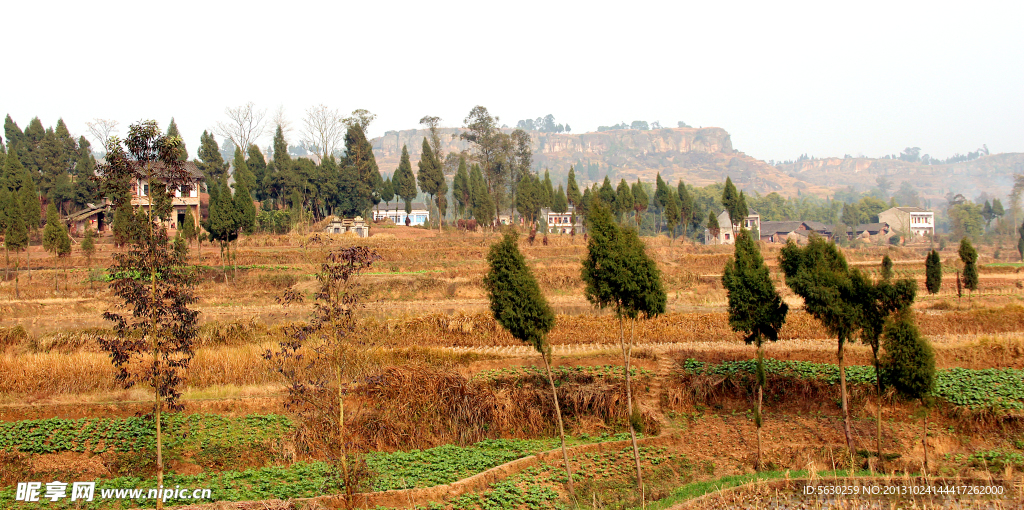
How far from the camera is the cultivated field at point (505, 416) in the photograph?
10672 mm

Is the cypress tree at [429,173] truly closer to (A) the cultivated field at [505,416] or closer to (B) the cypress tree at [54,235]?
(B) the cypress tree at [54,235]

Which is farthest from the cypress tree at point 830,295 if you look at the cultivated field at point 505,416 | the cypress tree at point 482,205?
the cypress tree at point 482,205

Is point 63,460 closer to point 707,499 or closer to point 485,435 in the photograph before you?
point 485,435

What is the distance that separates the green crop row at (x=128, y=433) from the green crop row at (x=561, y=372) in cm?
523

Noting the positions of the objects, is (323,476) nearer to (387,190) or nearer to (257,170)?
(257,170)

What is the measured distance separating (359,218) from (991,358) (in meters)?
43.2

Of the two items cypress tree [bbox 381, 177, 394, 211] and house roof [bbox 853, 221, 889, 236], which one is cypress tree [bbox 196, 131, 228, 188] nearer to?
cypress tree [bbox 381, 177, 394, 211]

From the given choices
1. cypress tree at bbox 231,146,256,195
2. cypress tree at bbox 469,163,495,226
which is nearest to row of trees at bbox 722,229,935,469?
cypress tree at bbox 469,163,495,226

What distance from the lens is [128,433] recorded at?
12680 mm

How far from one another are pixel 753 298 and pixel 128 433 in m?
13.0

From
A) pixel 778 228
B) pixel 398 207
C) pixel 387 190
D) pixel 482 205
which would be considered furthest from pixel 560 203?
pixel 778 228

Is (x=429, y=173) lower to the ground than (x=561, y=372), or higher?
higher

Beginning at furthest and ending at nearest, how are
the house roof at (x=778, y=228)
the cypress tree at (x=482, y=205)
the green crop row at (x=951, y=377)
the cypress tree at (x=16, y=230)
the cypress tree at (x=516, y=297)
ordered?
the house roof at (x=778, y=228)
the cypress tree at (x=482, y=205)
the cypress tree at (x=16, y=230)
the green crop row at (x=951, y=377)
the cypress tree at (x=516, y=297)

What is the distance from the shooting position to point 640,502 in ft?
34.5
